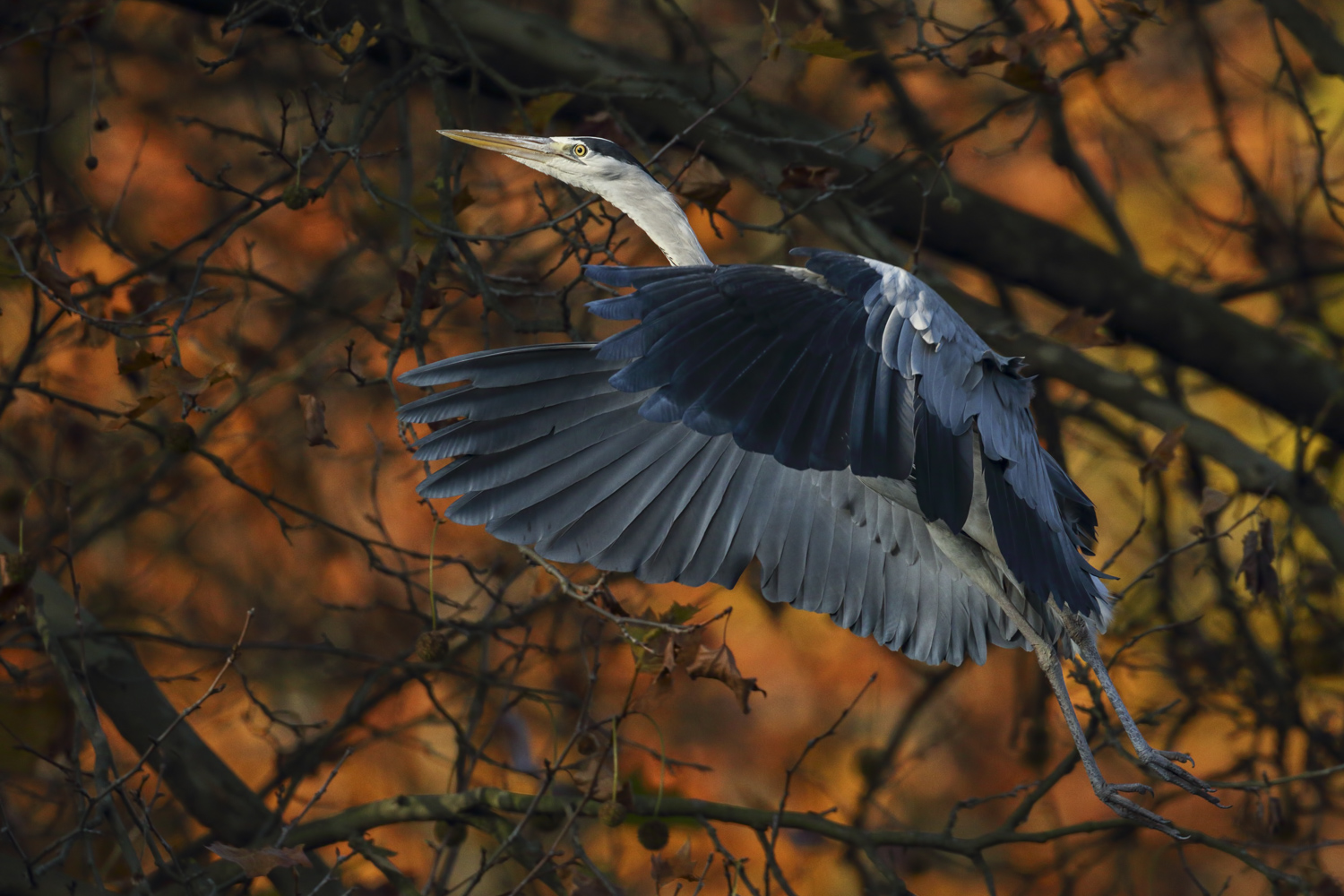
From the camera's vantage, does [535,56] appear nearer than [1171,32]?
Yes

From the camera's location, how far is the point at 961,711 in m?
6.88

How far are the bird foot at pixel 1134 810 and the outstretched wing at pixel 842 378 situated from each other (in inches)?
15.4

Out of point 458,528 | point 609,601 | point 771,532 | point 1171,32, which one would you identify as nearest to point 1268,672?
point 771,532

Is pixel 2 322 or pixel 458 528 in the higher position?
pixel 2 322

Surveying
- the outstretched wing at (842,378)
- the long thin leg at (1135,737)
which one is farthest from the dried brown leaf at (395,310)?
the long thin leg at (1135,737)

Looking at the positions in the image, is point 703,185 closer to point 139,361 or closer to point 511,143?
point 511,143

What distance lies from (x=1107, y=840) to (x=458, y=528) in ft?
10.4

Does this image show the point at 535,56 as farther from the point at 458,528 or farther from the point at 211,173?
the point at 458,528

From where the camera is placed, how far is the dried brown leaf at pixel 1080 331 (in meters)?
3.44

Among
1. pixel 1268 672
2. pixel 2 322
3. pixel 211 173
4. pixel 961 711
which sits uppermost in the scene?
pixel 211 173

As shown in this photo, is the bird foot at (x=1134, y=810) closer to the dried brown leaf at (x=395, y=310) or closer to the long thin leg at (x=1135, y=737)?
the long thin leg at (x=1135, y=737)

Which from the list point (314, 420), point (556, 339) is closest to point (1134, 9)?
point (314, 420)

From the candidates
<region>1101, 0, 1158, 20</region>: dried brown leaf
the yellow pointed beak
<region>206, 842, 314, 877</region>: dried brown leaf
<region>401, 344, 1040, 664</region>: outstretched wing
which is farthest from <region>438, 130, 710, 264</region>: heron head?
<region>206, 842, 314, 877</region>: dried brown leaf

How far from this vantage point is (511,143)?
136 inches
